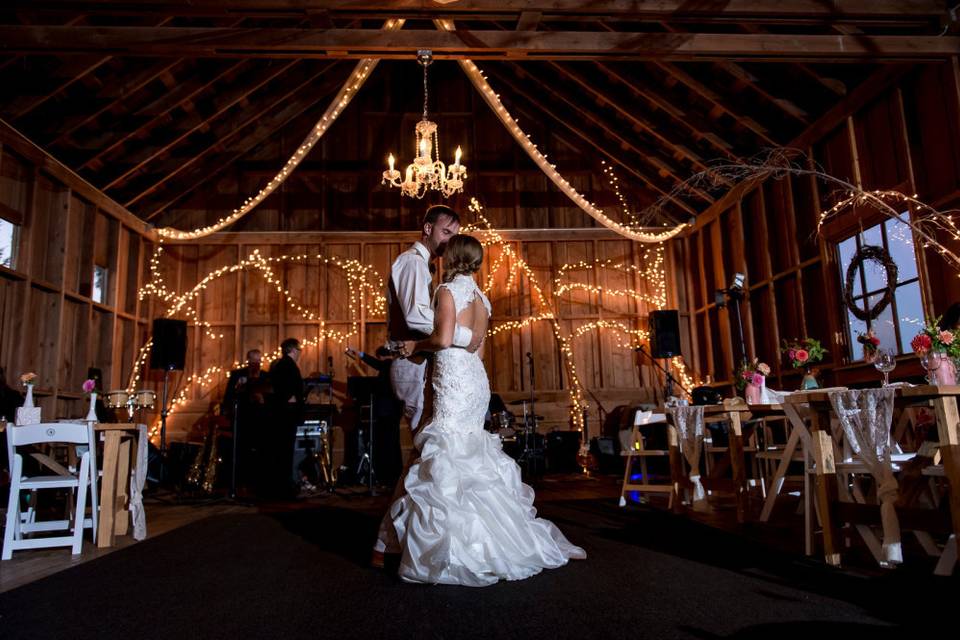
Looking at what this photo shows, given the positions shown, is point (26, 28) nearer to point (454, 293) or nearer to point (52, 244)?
point (52, 244)

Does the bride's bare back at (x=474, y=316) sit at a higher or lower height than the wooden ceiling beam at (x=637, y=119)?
lower

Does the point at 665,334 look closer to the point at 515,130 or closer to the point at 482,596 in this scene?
the point at 515,130

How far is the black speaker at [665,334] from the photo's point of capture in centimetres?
951

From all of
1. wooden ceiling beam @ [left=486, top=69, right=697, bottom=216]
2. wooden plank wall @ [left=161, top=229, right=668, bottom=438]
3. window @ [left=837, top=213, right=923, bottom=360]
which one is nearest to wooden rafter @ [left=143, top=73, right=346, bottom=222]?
wooden plank wall @ [left=161, top=229, right=668, bottom=438]

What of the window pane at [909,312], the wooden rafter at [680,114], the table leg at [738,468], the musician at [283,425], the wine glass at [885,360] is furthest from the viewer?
the wooden rafter at [680,114]

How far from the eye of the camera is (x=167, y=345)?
8633 mm

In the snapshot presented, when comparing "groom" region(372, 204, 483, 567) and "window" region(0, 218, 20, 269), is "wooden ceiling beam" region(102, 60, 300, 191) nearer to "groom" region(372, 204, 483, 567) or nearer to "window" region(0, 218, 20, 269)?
"window" region(0, 218, 20, 269)

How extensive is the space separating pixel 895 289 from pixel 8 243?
8946 millimetres

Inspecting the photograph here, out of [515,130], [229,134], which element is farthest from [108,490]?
[229,134]

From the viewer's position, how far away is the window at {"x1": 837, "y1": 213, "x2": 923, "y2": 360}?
5.98 m

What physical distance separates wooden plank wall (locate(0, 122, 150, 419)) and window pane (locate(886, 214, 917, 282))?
8.78 m

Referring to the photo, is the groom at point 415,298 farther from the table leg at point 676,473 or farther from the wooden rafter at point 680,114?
the wooden rafter at point 680,114

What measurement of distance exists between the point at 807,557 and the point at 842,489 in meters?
0.71

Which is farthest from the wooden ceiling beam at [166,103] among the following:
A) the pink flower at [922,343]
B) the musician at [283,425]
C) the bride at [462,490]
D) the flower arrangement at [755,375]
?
the pink flower at [922,343]
